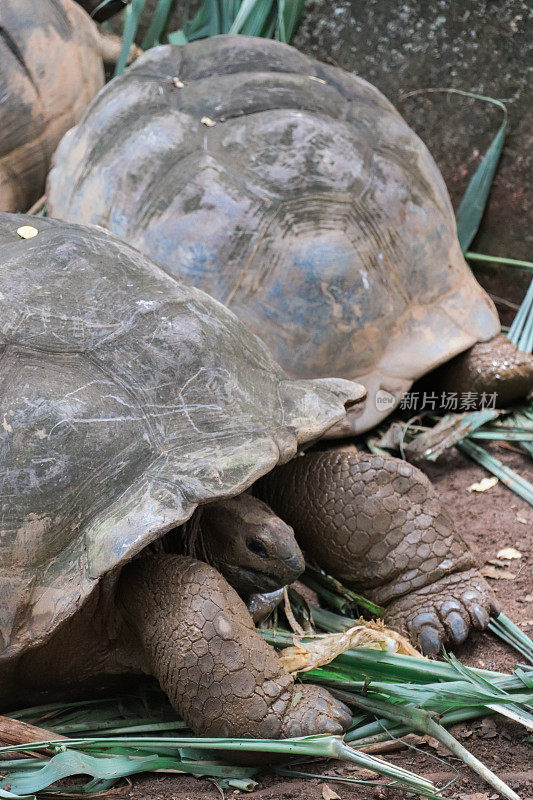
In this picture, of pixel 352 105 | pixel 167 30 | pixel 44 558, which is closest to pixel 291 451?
pixel 44 558

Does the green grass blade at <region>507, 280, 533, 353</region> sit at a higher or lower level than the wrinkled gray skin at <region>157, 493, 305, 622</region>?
lower

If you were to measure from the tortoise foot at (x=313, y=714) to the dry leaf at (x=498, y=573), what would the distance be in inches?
36.5

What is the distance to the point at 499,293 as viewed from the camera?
476cm

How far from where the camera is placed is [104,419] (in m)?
2.09

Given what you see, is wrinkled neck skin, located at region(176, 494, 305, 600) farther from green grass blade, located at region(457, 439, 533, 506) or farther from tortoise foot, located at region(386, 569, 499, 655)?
green grass blade, located at region(457, 439, 533, 506)

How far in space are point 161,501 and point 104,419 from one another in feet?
0.85

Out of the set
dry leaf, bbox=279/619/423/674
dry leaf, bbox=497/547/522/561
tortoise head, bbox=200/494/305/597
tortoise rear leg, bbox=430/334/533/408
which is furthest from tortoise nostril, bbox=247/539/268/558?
tortoise rear leg, bbox=430/334/533/408

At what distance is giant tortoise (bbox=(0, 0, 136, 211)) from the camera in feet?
15.4

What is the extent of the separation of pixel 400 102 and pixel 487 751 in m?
3.62

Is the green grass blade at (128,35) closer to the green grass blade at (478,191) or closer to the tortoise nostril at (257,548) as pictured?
the green grass blade at (478,191)

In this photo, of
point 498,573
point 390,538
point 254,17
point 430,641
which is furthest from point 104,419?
point 254,17

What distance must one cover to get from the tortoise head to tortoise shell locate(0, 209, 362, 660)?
172 mm

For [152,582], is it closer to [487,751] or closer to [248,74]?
[487,751]

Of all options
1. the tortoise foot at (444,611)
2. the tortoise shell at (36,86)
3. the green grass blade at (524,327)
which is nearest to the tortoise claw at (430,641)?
the tortoise foot at (444,611)
